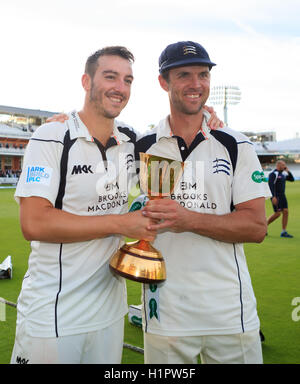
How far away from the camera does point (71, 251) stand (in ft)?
6.64

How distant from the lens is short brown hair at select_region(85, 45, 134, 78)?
219 cm

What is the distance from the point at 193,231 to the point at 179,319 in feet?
1.61

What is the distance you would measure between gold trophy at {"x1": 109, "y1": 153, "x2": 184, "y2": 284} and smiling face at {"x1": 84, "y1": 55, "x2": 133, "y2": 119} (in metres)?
0.38

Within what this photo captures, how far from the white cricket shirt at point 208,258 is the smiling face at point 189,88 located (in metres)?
0.18

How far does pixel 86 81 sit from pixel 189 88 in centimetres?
59

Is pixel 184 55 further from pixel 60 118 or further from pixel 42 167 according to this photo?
pixel 42 167

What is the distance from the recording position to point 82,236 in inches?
74.8

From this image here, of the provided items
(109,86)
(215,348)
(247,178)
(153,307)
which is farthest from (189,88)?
(215,348)

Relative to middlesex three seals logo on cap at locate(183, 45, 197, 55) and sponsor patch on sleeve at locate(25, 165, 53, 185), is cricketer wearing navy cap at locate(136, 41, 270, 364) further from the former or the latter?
sponsor patch on sleeve at locate(25, 165, 53, 185)

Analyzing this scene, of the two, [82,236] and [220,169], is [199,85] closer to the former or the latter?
[220,169]

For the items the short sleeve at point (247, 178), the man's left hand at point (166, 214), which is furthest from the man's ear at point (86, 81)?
the short sleeve at point (247, 178)

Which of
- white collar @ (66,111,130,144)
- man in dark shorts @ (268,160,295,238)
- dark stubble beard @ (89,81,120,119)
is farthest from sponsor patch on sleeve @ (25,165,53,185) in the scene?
man in dark shorts @ (268,160,295,238)

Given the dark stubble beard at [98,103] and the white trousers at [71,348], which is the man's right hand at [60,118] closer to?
the dark stubble beard at [98,103]
